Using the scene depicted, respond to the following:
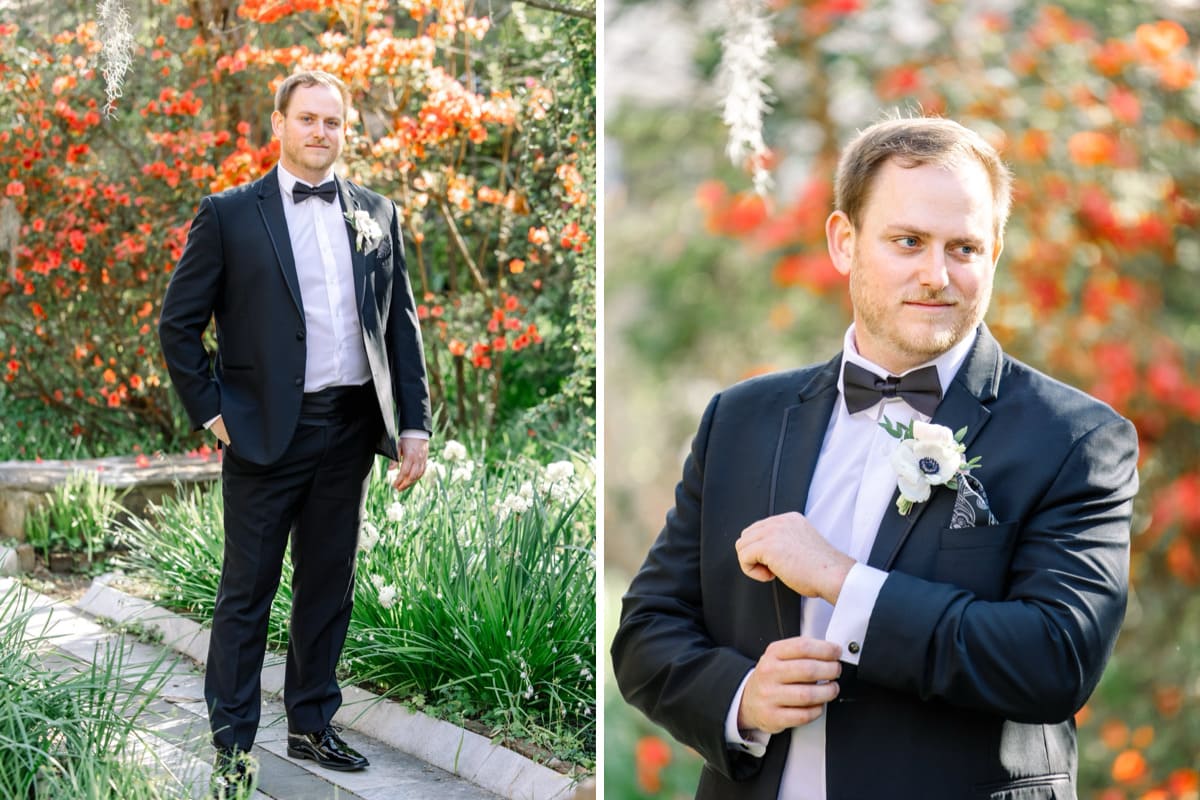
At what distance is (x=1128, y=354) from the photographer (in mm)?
2992

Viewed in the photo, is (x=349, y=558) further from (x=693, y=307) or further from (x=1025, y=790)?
(x=1025, y=790)

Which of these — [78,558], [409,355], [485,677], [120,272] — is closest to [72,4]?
[120,272]

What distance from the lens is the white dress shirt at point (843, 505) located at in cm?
176

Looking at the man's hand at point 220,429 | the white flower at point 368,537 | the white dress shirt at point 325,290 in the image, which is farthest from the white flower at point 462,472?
the man's hand at point 220,429

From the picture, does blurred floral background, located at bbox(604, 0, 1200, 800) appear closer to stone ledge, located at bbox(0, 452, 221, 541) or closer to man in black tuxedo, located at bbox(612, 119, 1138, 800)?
man in black tuxedo, located at bbox(612, 119, 1138, 800)

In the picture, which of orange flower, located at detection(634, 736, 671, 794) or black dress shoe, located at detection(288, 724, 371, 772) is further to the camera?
orange flower, located at detection(634, 736, 671, 794)

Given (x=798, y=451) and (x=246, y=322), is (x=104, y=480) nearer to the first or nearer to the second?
(x=246, y=322)

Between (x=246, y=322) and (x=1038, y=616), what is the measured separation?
200cm

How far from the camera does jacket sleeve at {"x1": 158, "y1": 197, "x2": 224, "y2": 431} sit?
116 inches

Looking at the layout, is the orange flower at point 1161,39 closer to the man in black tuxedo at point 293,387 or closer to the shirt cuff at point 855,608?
the man in black tuxedo at point 293,387

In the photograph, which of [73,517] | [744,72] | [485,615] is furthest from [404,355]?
[73,517]

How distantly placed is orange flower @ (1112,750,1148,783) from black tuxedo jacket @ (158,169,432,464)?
1.79 metres

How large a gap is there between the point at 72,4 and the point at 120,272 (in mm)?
1469

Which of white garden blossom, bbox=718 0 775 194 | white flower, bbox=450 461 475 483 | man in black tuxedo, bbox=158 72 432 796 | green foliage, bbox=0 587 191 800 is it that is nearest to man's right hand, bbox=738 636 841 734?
green foliage, bbox=0 587 191 800
